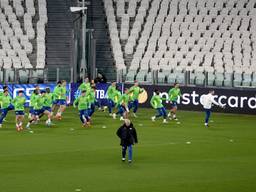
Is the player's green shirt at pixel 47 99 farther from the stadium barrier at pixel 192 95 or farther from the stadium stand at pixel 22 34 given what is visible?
the stadium stand at pixel 22 34

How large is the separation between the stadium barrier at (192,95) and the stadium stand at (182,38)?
1.78 m

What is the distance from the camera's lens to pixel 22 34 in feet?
218

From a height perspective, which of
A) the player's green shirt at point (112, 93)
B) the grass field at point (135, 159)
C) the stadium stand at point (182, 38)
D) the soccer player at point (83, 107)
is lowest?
the grass field at point (135, 159)

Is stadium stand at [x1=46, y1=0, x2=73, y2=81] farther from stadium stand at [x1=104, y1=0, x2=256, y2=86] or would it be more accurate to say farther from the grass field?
the grass field

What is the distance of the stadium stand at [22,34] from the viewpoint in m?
64.2

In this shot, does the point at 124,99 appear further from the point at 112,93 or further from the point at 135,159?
the point at 135,159

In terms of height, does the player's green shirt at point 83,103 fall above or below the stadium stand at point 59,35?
below

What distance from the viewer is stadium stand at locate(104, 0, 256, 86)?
6238 cm

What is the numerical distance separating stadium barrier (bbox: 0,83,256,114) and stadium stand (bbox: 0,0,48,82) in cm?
466

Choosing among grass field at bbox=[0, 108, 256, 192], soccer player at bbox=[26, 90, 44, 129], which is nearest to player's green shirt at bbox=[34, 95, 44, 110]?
soccer player at bbox=[26, 90, 44, 129]

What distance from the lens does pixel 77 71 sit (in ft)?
216

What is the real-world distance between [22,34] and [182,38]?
12517 millimetres

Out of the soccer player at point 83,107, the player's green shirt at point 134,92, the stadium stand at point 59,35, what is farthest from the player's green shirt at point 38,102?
the stadium stand at point 59,35

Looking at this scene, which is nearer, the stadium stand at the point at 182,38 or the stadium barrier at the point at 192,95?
the stadium barrier at the point at 192,95
